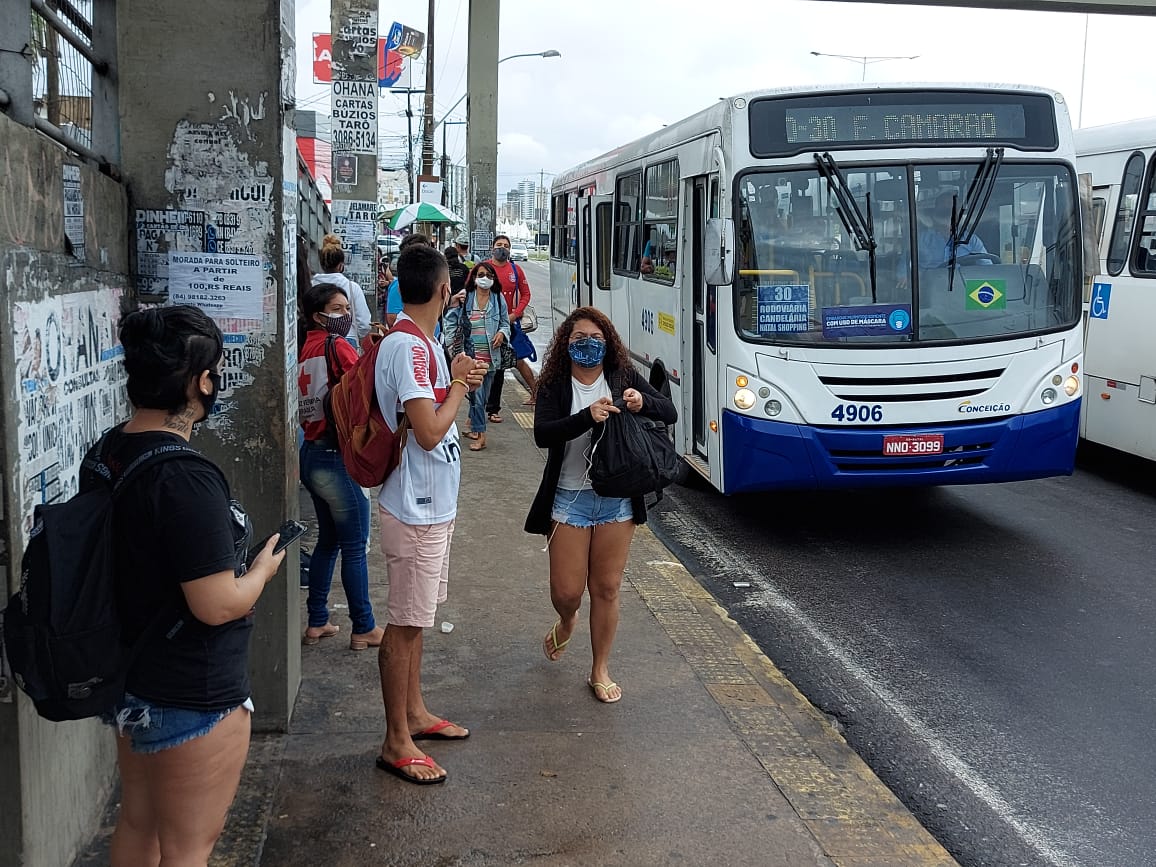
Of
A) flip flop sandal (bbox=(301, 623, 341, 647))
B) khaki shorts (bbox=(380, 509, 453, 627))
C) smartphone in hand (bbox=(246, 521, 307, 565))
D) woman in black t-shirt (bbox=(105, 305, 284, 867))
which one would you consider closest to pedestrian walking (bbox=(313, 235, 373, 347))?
flip flop sandal (bbox=(301, 623, 341, 647))

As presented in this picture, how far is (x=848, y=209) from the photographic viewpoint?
8.01 metres

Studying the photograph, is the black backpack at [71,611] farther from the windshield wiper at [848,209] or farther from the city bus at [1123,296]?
the city bus at [1123,296]

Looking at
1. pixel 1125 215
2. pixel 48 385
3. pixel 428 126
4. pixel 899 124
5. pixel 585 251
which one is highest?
pixel 428 126

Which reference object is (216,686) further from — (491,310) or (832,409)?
→ (491,310)

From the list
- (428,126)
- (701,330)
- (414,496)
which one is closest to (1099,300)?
(701,330)

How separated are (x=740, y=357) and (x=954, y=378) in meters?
1.46

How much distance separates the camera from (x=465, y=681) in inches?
206

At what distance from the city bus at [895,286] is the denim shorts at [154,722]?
5.74 m

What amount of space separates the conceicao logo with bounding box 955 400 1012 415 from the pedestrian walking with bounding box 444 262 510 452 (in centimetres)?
421

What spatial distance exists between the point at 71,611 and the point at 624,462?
275cm

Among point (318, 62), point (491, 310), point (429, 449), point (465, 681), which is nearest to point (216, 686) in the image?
point (429, 449)

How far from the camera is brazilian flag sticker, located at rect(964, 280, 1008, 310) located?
26.3ft

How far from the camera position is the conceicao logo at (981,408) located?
7.92m

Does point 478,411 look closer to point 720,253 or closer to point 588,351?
point 720,253
